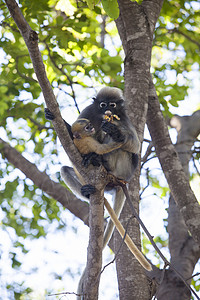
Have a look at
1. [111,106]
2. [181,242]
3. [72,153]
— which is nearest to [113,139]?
[111,106]

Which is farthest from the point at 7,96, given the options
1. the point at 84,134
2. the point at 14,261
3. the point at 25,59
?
the point at 14,261

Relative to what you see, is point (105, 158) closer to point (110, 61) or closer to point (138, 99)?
point (138, 99)

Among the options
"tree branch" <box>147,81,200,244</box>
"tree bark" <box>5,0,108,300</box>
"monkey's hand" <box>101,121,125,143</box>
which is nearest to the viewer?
"tree bark" <box>5,0,108,300</box>

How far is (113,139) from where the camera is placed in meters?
3.59

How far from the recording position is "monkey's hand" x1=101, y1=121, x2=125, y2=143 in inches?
137

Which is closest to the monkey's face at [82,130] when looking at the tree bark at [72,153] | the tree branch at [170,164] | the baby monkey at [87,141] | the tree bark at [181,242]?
the baby monkey at [87,141]

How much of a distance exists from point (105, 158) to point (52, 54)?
1593 mm

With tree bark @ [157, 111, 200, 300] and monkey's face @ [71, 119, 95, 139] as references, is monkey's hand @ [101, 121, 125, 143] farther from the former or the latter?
tree bark @ [157, 111, 200, 300]

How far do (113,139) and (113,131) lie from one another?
0.33 ft

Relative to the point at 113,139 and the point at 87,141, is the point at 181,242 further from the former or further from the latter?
the point at 87,141

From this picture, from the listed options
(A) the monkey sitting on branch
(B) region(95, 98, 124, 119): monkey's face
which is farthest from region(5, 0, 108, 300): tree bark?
(B) region(95, 98, 124, 119): monkey's face

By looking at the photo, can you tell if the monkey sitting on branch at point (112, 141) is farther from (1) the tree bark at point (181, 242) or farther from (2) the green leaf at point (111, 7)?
(2) the green leaf at point (111, 7)

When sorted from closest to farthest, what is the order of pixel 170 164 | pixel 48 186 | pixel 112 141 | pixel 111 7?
pixel 111 7
pixel 112 141
pixel 170 164
pixel 48 186

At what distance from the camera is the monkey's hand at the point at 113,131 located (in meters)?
3.49
